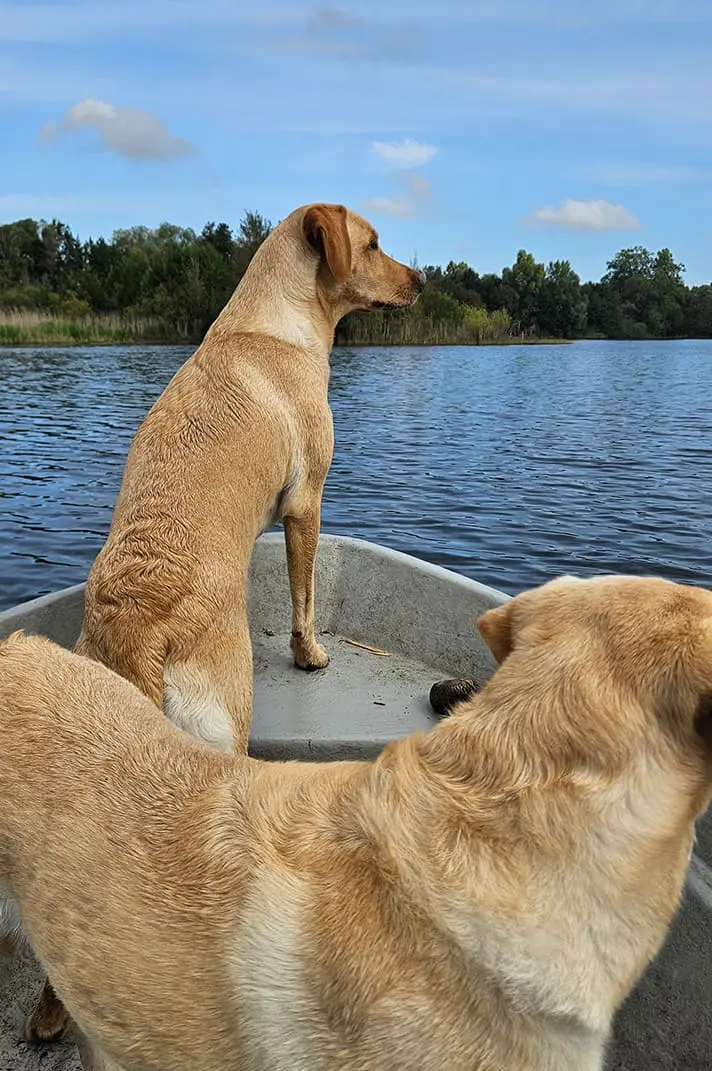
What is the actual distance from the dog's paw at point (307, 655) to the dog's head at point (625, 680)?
328 cm

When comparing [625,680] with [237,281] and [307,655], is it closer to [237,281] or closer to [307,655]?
[307,655]

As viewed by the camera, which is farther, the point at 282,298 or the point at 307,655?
the point at 307,655

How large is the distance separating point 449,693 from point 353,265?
2594 mm

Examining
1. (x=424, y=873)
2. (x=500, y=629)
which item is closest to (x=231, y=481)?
(x=500, y=629)

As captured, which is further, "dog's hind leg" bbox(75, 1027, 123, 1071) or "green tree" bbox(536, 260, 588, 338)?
"green tree" bbox(536, 260, 588, 338)

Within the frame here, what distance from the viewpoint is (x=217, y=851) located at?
189 cm

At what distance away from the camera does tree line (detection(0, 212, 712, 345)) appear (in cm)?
5722

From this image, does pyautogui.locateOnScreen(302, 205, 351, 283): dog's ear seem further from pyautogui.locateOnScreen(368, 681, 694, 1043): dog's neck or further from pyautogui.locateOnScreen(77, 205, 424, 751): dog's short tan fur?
pyautogui.locateOnScreen(368, 681, 694, 1043): dog's neck

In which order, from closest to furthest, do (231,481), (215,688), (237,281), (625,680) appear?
(625,680) → (215,688) → (231,481) → (237,281)

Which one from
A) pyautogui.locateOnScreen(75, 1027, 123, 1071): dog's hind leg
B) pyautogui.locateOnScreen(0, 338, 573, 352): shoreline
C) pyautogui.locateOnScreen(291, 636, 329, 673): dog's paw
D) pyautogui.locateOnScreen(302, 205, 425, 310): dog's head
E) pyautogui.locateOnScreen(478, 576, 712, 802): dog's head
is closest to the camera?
pyautogui.locateOnScreen(478, 576, 712, 802): dog's head

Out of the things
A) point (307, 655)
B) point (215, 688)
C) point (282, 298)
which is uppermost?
point (282, 298)

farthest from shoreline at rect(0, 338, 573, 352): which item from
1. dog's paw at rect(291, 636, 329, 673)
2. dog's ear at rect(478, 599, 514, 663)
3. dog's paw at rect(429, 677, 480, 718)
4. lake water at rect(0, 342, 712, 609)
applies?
dog's ear at rect(478, 599, 514, 663)

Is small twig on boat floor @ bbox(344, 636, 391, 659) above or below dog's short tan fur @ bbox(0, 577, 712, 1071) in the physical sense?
below

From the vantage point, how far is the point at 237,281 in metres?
52.7
